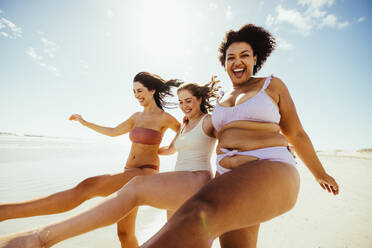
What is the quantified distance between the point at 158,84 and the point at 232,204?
3.02 m

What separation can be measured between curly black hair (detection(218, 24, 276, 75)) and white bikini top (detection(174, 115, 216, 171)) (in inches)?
41.9

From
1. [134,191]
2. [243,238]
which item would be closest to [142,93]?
[134,191]

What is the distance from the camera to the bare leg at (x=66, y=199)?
1826 millimetres

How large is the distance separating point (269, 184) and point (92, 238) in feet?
9.62

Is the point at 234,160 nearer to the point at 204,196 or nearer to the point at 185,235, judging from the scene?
the point at 204,196

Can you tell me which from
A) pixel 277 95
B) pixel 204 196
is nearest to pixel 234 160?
pixel 204 196

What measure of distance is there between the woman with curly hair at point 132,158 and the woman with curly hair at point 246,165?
1438mm

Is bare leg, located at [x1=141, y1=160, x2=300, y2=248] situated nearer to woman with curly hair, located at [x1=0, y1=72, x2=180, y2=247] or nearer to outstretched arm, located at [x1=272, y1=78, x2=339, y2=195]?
outstretched arm, located at [x1=272, y1=78, x2=339, y2=195]

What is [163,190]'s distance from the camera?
1.72m

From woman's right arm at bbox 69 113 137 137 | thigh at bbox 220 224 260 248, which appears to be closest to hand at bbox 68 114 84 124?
woman's right arm at bbox 69 113 137 137

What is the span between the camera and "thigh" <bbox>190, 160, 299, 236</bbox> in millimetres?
914

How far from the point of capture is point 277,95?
5.64ft

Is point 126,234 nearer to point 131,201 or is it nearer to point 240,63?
point 131,201

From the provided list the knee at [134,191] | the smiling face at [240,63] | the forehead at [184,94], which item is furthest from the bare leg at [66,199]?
the smiling face at [240,63]
